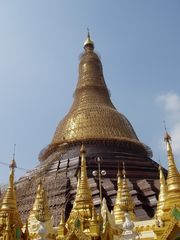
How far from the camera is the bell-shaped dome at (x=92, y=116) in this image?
3064cm

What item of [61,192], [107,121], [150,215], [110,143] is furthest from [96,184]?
[107,121]

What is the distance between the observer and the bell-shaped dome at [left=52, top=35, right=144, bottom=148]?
101 ft

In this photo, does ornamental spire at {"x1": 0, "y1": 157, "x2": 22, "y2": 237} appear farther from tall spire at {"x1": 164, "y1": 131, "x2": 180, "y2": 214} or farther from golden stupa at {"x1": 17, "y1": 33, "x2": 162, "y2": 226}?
golden stupa at {"x1": 17, "y1": 33, "x2": 162, "y2": 226}

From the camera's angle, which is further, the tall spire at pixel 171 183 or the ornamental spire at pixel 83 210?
the ornamental spire at pixel 83 210

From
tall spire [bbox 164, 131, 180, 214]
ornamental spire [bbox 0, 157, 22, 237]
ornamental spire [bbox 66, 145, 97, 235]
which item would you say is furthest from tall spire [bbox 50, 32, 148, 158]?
tall spire [bbox 164, 131, 180, 214]

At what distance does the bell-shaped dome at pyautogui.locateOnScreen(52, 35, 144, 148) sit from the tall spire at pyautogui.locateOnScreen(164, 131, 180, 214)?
1821 cm

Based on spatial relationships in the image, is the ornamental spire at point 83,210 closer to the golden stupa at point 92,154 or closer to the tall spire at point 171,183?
the tall spire at point 171,183

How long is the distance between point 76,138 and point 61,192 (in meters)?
7.20

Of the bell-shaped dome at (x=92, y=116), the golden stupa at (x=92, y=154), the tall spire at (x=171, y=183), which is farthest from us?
the bell-shaped dome at (x=92, y=116)

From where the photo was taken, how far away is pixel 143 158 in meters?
29.8

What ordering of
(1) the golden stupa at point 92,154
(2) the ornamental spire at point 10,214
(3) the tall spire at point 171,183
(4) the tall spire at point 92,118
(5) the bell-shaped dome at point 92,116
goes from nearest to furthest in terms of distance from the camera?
(3) the tall spire at point 171,183
(2) the ornamental spire at point 10,214
(1) the golden stupa at point 92,154
(4) the tall spire at point 92,118
(5) the bell-shaped dome at point 92,116

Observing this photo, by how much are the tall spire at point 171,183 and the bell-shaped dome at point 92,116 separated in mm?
18213

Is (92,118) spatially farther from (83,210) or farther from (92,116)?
(83,210)

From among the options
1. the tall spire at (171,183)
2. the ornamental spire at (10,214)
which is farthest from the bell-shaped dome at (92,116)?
the tall spire at (171,183)
